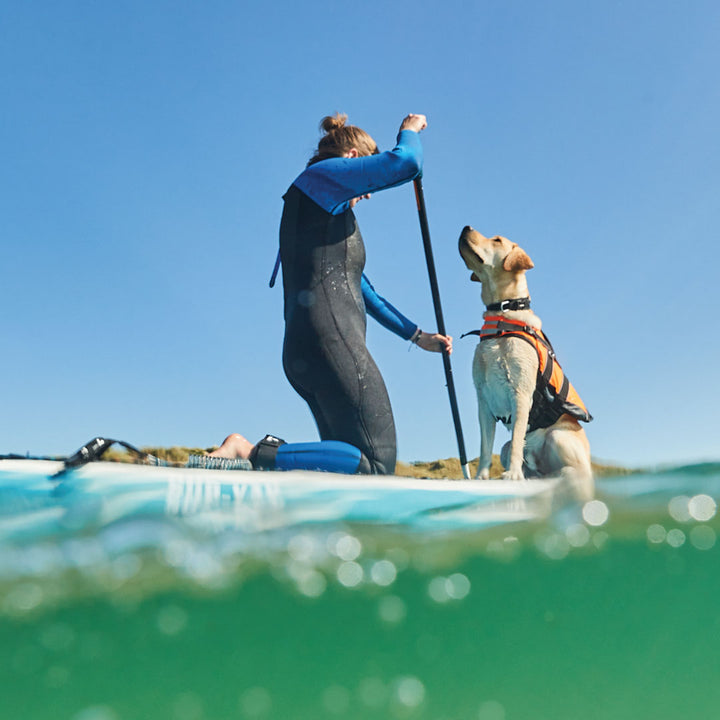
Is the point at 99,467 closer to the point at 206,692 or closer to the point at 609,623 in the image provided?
the point at 206,692

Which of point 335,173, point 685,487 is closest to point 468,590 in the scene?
point 685,487

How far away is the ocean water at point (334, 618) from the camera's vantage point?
1940 millimetres

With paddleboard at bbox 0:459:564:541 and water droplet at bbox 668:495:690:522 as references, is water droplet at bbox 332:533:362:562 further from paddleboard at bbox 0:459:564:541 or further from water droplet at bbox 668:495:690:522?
water droplet at bbox 668:495:690:522

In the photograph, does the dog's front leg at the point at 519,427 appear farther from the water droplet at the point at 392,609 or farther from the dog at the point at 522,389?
the water droplet at the point at 392,609

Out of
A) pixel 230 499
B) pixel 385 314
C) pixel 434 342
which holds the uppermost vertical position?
pixel 385 314

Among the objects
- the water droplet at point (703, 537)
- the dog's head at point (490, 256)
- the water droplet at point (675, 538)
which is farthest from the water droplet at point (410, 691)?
the dog's head at point (490, 256)

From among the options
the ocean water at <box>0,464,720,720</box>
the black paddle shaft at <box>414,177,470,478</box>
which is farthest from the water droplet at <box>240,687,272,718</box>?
the black paddle shaft at <box>414,177,470,478</box>

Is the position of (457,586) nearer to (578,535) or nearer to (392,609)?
(392,609)

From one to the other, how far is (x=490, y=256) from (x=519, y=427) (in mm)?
1273

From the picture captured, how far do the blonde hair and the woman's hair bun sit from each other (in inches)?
3.6

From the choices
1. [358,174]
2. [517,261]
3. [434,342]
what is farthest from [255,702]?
[517,261]

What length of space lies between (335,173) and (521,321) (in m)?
1.80

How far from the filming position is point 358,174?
2.47m

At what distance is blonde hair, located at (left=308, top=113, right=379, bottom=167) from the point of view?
9.29 ft
